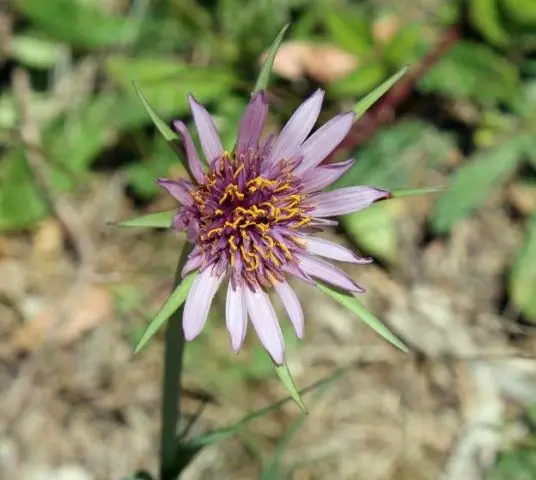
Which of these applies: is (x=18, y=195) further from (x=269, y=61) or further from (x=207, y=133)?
(x=269, y=61)

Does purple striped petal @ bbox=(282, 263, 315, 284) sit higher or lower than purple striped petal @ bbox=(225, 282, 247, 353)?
higher

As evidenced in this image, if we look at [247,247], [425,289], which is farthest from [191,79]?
[247,247]

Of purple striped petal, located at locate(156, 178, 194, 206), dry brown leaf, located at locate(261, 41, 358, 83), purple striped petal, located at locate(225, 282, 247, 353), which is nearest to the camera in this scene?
purple striped petal, located at locate(156, 178, 194, 206)

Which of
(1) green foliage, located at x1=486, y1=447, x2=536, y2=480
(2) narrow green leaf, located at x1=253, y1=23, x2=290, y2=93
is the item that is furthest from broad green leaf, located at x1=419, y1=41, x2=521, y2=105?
(2) narrow green leaf, located at x1=253, y1=23, x2=290, y2=93

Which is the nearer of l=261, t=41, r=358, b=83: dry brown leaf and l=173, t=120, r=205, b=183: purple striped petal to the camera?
l=173, t=120, r=205, b=183: purple striped petal

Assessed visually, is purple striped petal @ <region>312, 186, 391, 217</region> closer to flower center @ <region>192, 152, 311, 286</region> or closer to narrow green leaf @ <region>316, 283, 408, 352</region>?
flower center @ <region>192, 152, 311, 286</region>

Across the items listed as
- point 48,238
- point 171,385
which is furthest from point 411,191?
point 48,238
